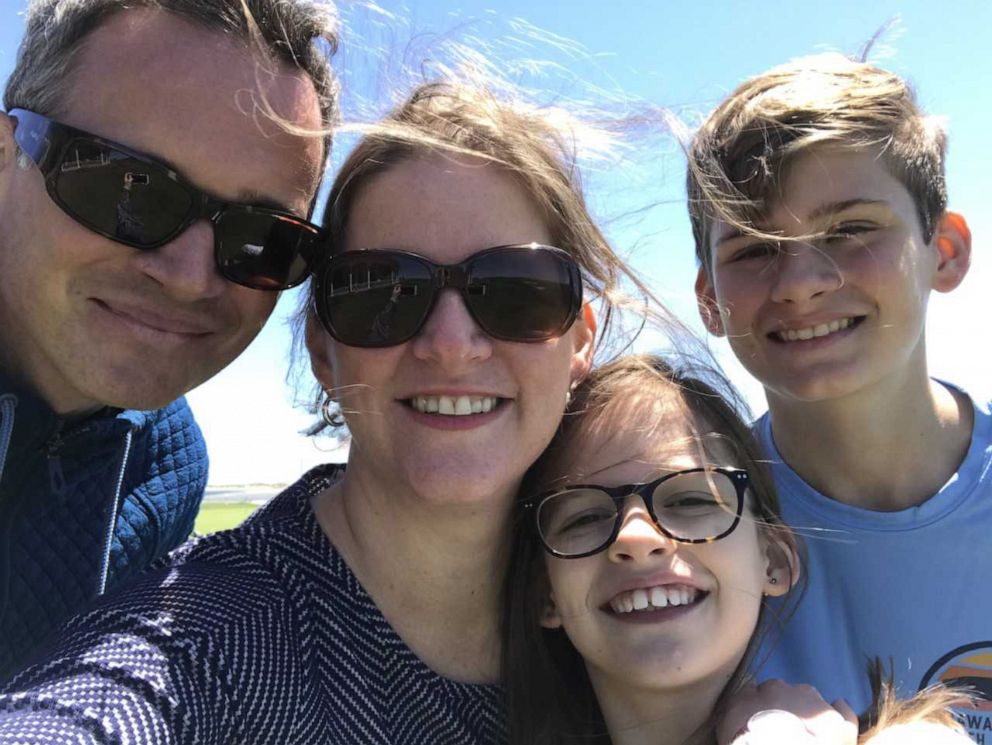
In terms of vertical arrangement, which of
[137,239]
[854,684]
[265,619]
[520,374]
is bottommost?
[854,684]

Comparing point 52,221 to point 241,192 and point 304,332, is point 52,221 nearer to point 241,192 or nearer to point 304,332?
point 241,192

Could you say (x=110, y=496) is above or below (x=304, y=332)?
below

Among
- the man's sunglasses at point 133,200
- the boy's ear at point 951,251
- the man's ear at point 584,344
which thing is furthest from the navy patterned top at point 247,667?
the boy's ear at point 951,251

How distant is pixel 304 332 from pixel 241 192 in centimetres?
47

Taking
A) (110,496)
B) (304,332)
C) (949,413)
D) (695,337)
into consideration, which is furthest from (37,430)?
(949,413)

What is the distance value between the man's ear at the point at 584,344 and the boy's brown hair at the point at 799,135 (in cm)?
72

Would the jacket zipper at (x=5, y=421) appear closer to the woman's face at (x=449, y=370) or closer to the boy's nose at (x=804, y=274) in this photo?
the woman's face at (x=449, y=370)

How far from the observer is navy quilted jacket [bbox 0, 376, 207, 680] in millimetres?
2232

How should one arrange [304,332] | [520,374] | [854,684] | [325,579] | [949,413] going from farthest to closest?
[949,413] < [854,684] < [304,332] < [520,374] < [325,579]

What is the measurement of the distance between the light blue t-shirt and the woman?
1.23m

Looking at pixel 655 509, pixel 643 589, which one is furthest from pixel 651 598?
pixel 655 509

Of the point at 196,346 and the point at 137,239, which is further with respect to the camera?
the point at 196,346

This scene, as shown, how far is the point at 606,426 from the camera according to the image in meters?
2.26

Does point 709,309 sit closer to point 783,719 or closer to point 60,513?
point 783,719
